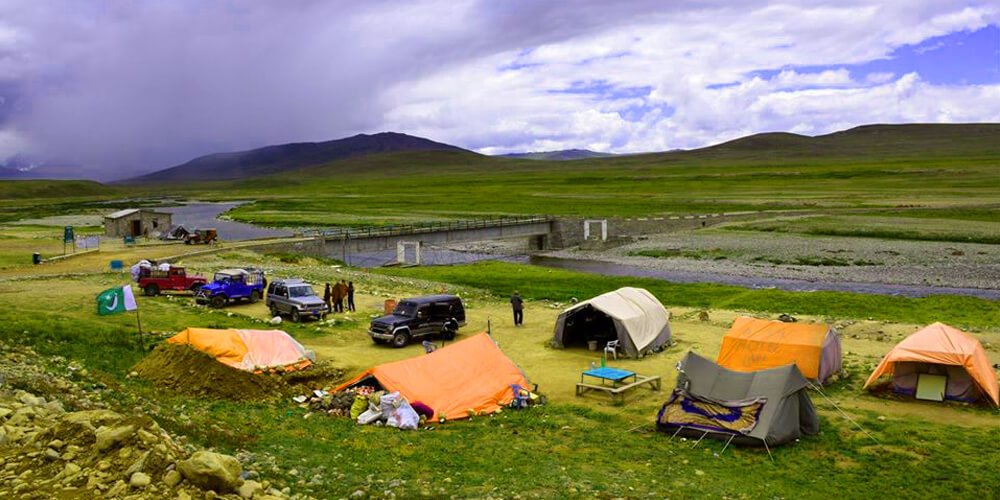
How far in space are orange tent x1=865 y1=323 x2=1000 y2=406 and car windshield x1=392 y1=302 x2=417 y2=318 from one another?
1520 centimetres

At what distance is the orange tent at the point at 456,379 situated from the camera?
754 inches

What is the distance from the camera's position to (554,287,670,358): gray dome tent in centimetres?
2606

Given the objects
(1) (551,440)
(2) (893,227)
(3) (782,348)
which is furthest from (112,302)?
(2) (893,227)

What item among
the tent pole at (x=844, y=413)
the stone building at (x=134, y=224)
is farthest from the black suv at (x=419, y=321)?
the stone building at (x=134, y=224)

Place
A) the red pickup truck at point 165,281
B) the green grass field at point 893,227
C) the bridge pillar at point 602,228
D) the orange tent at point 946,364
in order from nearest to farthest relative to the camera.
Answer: the orange tent at point 946,364 < the red pickup truck at point 165,281 < the green grass field at point 893,227 < the bridge pillar at point 602,228

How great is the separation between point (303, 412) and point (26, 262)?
42.5 meters

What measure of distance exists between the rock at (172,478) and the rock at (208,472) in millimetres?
85

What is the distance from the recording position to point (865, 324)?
31.8 m

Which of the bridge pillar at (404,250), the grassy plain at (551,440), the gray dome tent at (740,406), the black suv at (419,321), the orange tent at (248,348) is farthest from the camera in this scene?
the bridge pillar at (404,250)

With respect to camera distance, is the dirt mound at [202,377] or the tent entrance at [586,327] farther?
the tent entrance at [586,327]

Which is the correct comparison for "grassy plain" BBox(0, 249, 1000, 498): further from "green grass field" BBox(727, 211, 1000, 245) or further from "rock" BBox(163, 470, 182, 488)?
"green grass field" BBox(727, 211, 1000, 245)

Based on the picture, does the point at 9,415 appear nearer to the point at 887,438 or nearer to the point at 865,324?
the point at 887,438

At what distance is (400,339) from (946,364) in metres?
17.0

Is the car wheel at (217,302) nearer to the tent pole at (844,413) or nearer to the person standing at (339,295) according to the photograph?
the person standing at (339,295)
